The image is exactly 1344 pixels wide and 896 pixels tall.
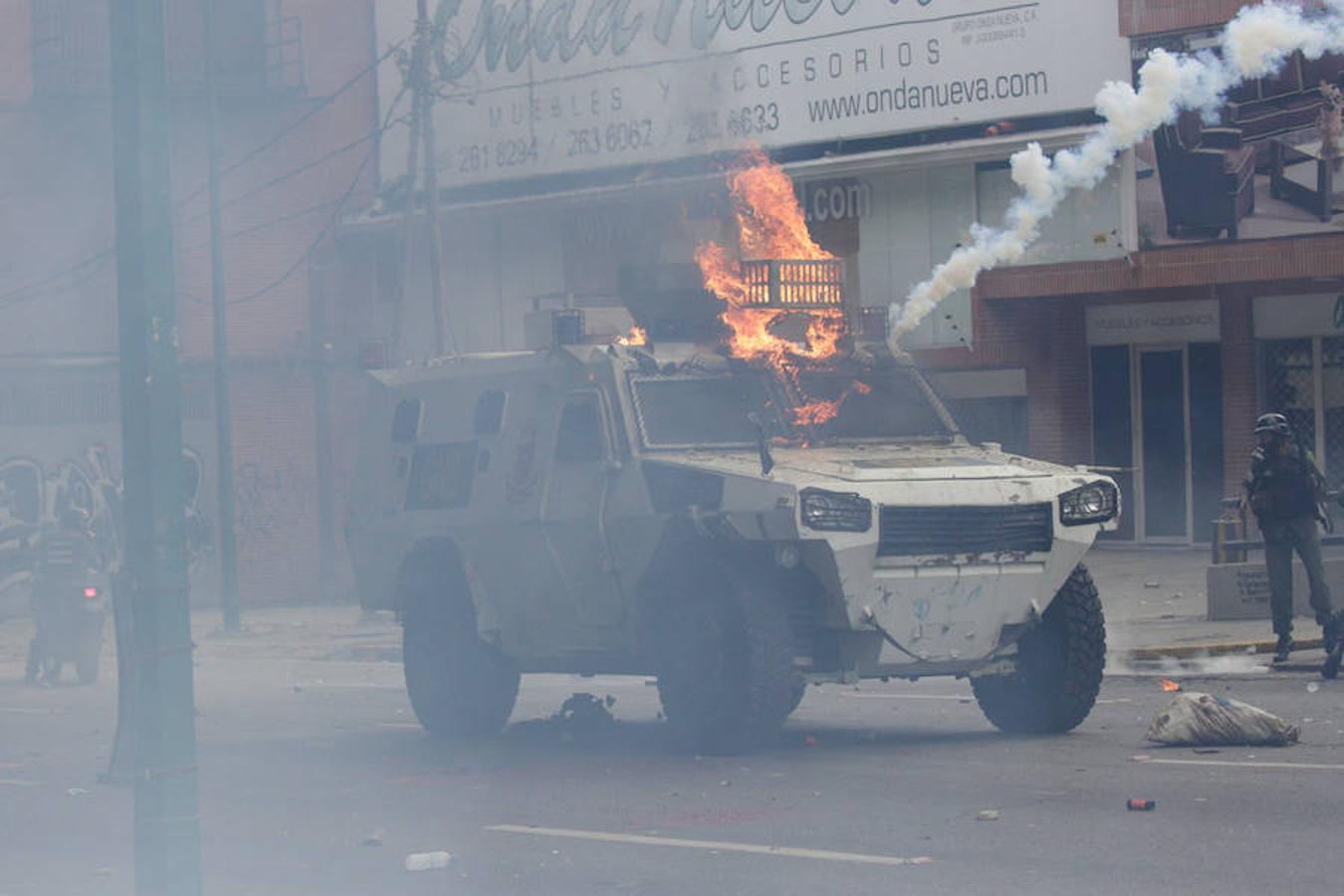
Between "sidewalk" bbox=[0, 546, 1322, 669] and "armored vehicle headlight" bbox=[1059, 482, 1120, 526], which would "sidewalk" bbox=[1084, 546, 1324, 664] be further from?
"armored vehicle headlight" bbox=[1059, 482, 1120, 526]

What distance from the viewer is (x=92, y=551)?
66.8 feet

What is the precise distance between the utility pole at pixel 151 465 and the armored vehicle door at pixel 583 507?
590 centimetres

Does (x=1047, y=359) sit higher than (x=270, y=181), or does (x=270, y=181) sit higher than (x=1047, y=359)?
(x=270, y=181)

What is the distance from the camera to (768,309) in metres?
12.3

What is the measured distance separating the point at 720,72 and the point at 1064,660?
1917 centimetres

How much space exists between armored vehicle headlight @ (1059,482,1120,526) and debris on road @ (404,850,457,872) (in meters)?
4.10

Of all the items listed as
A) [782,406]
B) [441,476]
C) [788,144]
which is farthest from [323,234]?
[782,406]

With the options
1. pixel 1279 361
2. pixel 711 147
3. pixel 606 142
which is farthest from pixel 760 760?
pixel 606 142

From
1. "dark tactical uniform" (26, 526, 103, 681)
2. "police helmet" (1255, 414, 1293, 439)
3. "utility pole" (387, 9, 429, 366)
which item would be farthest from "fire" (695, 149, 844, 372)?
"utility pole" (387, 9, 429, 366)

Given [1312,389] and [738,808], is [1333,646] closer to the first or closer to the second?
[738,808]

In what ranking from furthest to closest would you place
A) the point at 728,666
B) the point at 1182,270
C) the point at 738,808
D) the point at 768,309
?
the point at 1182,270 → the point at 768,309 → the point at 728,666 → the point at 738,808

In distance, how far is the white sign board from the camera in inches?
1041

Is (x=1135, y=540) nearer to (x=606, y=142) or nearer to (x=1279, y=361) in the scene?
(x=1279, y=361)

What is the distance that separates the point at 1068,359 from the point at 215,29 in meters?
14.3
